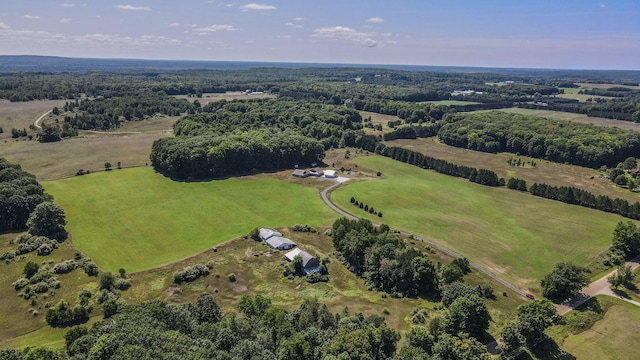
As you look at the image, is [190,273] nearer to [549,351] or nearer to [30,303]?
[30,303]

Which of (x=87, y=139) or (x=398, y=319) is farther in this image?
(x=87, y=139)

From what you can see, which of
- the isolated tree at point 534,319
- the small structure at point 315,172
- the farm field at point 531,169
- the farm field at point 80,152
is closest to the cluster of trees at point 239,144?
the small structure at point 315,172

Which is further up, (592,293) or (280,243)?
(280,243)

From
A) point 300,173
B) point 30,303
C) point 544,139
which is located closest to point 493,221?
point 300,173

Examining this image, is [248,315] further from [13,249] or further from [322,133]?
[322,133]

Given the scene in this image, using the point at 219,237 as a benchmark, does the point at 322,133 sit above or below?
above

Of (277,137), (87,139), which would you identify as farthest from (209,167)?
(87,139)
